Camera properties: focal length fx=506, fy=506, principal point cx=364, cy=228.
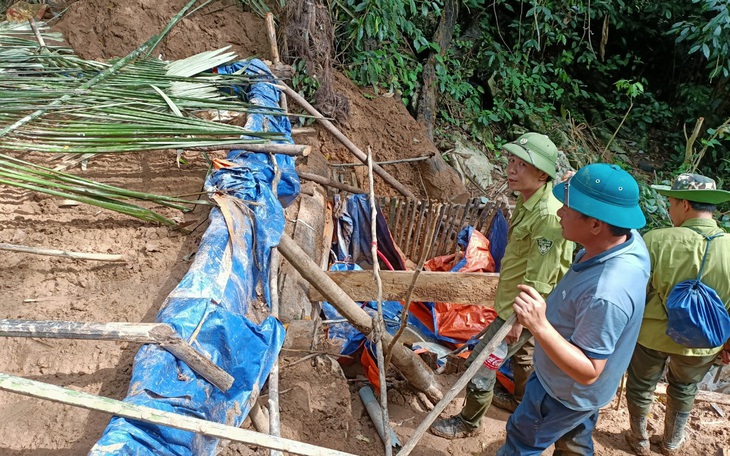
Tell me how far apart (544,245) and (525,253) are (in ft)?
0.73

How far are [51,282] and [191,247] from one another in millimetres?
657

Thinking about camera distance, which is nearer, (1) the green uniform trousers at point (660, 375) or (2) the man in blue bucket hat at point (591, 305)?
(2) the man in blue bucket hat at point (591, 305)

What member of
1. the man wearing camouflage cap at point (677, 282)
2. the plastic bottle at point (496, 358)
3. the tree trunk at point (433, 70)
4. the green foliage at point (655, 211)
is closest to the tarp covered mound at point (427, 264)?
the plastic bottle at point (496, 358)

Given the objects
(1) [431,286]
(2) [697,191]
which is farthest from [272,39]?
(2) [697,191]

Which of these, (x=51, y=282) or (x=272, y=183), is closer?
(x=51, y=282)

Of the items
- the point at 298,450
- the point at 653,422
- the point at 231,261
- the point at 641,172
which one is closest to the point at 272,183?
the point at 231,261

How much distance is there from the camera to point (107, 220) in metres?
2.81

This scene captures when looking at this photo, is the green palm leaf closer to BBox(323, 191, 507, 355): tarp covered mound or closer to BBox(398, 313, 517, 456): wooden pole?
BBox(323, 191, 507, 355): tarp covered mound

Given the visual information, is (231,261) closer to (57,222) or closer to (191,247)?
(191,247)

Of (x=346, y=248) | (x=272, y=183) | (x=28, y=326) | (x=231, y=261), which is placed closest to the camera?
(x=28, y=326)

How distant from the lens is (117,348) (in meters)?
2.09

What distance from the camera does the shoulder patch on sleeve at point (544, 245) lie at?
2419 millimetres

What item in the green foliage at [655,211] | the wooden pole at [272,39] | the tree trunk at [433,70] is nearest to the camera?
the wooden pole at [272,39]

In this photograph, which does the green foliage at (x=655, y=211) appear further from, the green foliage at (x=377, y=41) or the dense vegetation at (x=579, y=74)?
the green foliage at (x=377, y=41)
